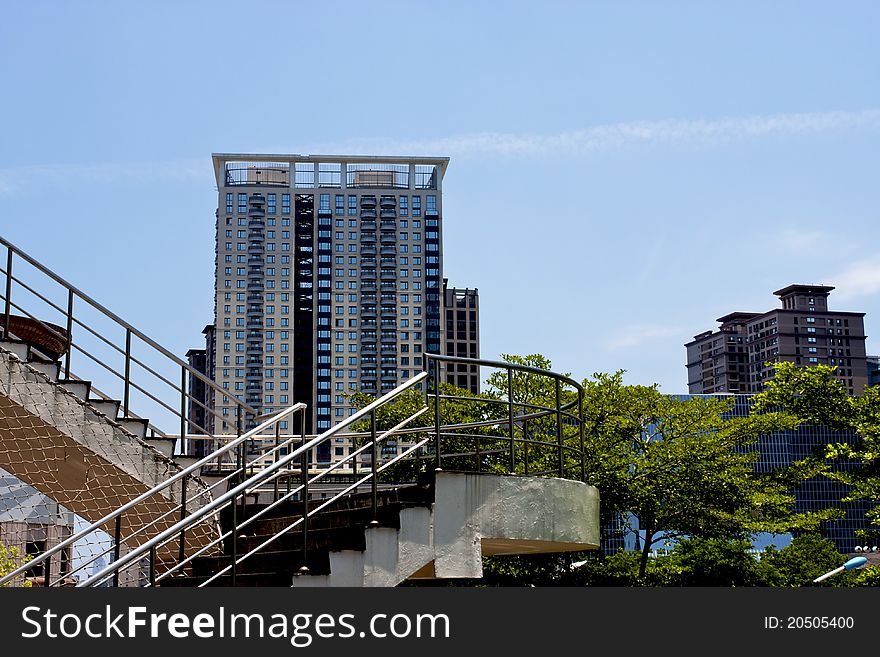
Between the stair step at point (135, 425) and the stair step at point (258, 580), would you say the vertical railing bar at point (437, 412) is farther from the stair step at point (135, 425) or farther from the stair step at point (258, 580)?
the stair step at point (135, 425)

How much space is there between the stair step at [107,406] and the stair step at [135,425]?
0.11m

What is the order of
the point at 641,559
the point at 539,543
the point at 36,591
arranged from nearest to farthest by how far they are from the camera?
the point at 36,591 → the point at 539,543 → the point at 641,559

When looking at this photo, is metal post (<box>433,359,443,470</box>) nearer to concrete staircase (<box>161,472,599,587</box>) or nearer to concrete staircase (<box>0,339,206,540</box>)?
concrete staircase (<box>161,472,599,587</box>)

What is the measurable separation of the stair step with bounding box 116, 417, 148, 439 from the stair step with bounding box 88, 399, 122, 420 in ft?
0.36

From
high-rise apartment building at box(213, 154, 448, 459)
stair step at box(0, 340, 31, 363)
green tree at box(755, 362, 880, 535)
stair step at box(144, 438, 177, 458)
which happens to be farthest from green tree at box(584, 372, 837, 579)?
high-rise apartment building at box(213, 154, 448, 459)

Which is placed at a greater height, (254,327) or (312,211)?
(312,211)

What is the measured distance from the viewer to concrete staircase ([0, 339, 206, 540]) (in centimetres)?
1173

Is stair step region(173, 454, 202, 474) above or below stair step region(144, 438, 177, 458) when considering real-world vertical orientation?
below

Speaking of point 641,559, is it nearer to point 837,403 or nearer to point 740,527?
point 740,527

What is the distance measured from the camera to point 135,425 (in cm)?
1256

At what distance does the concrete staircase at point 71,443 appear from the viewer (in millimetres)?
11734

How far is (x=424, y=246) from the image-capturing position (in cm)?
19388

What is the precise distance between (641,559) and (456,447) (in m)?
9.15

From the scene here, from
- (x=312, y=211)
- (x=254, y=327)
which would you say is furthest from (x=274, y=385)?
(x=312, y=211)
